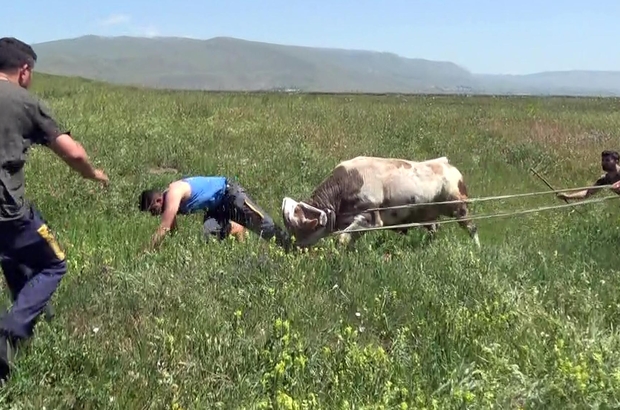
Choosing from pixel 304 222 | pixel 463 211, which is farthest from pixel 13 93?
pixel 463 211

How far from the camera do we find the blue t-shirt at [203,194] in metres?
7.98

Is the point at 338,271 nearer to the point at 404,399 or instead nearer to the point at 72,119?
the point at 404,399

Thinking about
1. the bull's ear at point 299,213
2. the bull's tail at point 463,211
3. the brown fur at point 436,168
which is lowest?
the bull's tail at point 463,211

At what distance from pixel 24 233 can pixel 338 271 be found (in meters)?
2.92

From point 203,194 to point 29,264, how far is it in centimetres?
342

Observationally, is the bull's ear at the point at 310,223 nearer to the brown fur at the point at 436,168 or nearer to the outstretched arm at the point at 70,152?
the brown fur at the point at 436,168

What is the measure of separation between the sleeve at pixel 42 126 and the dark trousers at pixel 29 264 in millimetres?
447

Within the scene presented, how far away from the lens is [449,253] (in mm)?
7449

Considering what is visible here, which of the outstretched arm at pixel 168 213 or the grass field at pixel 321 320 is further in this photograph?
the outstretched arm at pixel 168 213

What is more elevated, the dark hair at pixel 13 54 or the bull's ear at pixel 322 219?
the dark hair at pixel 13 54

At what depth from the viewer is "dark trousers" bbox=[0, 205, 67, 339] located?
15.2 ft

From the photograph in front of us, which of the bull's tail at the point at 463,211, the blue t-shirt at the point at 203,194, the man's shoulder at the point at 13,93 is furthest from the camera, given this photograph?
the bull's tail at the point at 463,211

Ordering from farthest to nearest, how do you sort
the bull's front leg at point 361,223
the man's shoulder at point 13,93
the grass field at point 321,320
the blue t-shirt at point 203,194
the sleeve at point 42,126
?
1. the bull's front leg at point 361,223
2. the blue t-shirt at point 203,194
3. the sleeve at point 42,126
4. the man's shoulder at point 13,93
5. the grass field at point 321,320

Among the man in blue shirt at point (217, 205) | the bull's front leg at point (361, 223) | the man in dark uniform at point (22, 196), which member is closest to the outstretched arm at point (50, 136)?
the man in dark uniform at point (22, 196)
